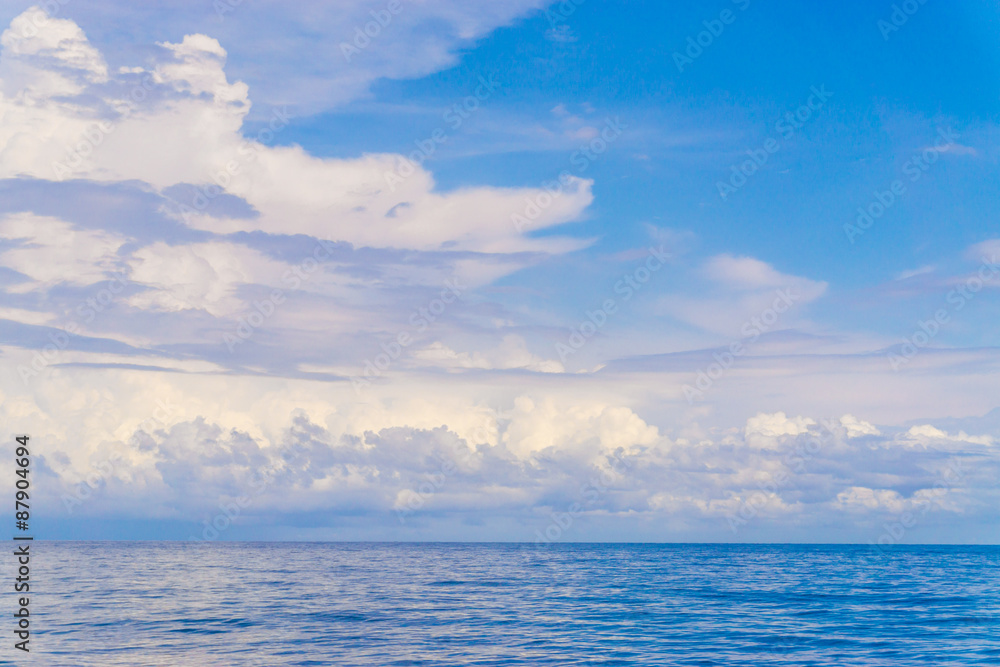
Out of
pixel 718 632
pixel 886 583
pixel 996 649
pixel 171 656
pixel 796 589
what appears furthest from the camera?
pixel 886 583

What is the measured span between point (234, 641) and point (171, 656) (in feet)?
17.2

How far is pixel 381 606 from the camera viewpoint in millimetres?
61656

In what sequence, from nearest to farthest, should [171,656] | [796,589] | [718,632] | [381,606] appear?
1. [171,656]
2. [718,632]
3. [381,606]
4. [796,589]

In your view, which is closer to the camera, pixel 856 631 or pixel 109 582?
pixel 856 631

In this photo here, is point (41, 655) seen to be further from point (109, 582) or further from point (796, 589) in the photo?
point (796, 589)

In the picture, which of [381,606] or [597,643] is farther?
[381,606]

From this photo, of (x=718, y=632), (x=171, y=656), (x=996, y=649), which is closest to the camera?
(x=171, y=656)

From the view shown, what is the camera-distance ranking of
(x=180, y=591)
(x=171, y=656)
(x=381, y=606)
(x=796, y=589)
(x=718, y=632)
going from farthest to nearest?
(x=796, y=589) → (x=180, y=591) → (x=381, y=606) → (x=718, y=632) → (x=171, y=656)

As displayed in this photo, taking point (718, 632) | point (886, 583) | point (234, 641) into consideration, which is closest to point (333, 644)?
point (234, 641)

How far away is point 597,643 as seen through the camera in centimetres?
4403

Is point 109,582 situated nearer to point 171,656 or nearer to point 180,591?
point 180,591

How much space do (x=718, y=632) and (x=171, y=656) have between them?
3377cm

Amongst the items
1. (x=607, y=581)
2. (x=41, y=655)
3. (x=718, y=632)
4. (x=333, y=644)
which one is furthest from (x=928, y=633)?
(x=41, y=655)

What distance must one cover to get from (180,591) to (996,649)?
69.3m
